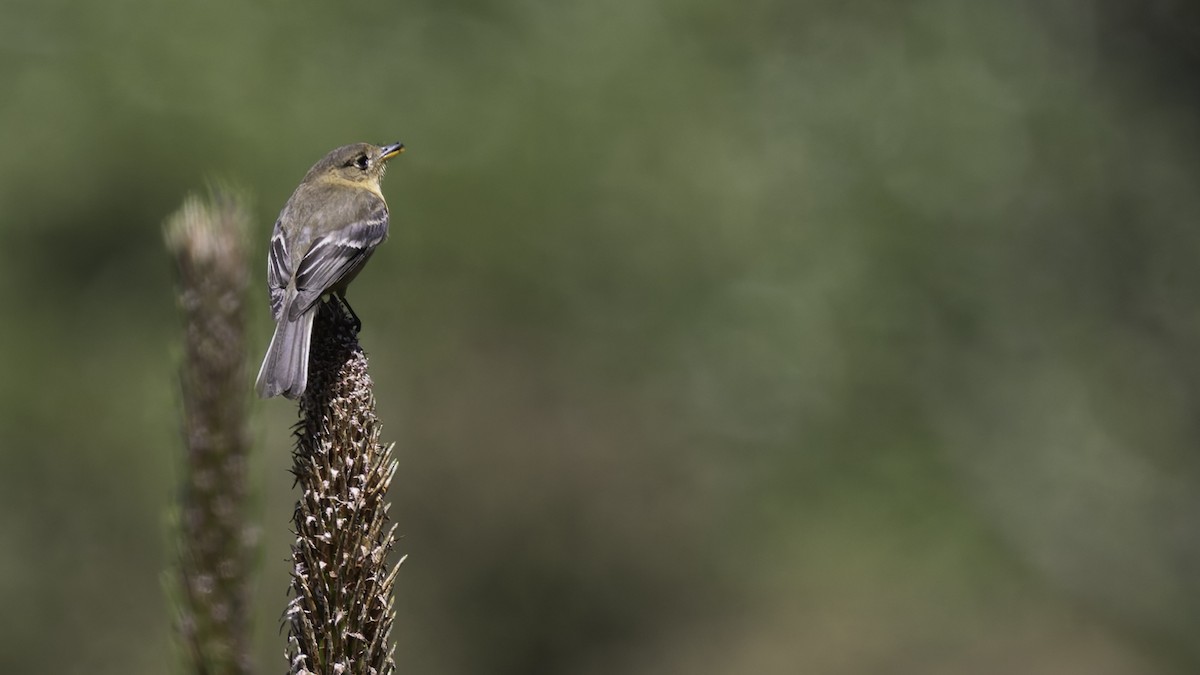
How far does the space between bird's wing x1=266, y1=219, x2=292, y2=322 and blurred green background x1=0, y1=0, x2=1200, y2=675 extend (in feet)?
18.9

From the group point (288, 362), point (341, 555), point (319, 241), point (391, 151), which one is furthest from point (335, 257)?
point (341, 555)

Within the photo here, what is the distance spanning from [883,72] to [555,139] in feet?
14.8

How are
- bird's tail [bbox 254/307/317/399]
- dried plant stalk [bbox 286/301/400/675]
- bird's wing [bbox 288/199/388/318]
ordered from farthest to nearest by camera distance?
1. bird's wing [bbox 288/199/388/318]
2. bird's tail [bbox 254/307/317/399]
3. dried plant stalk [bbox 286/301/400/675]

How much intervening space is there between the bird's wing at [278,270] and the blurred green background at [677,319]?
5.76 m

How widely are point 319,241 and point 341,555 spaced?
11.9 ft

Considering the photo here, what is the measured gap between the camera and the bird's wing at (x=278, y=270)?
18.3 ft

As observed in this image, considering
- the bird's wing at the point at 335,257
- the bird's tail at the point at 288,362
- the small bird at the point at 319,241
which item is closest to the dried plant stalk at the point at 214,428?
the bird's tail at the point at 288,362

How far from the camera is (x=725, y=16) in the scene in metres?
16.2

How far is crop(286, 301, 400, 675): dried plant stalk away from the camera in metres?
2.68

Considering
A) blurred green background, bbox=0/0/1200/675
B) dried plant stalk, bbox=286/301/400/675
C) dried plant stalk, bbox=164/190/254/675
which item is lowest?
dried plant stalk, bbox=164/190/254/675

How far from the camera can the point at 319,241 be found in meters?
6.13

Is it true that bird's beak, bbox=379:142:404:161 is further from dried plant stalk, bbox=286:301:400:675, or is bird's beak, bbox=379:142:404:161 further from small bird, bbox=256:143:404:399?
dried plant stalk, bbox=286:301:400:675

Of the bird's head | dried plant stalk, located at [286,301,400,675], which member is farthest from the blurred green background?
dried plant stalk, located at [286,301,400,675]

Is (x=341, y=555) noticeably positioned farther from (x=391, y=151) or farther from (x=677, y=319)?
(x=677, y=319)
